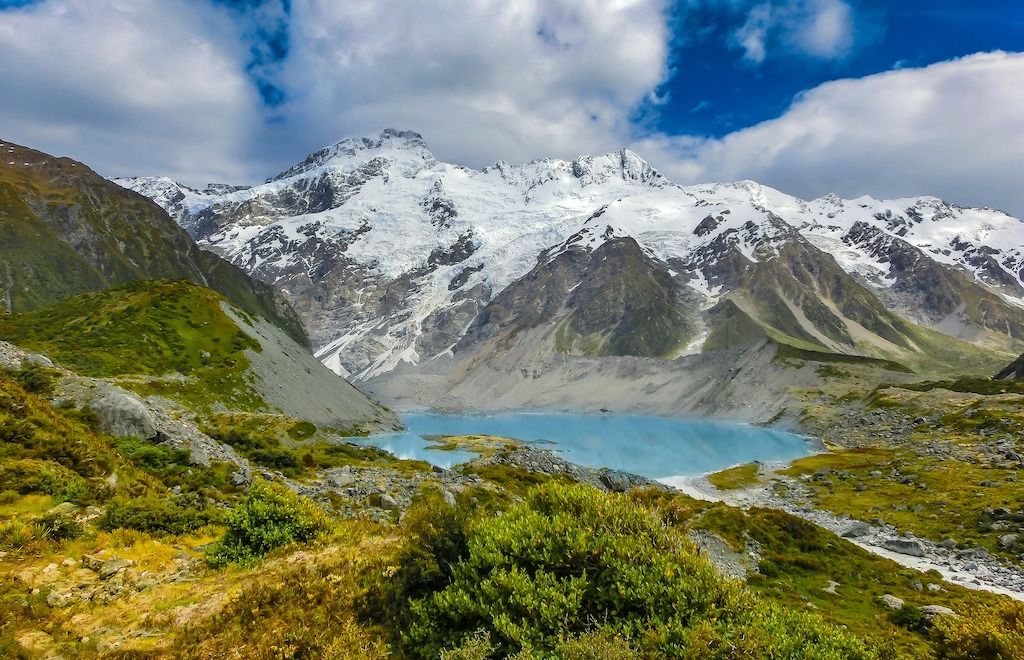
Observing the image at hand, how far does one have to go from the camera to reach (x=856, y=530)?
158 feet

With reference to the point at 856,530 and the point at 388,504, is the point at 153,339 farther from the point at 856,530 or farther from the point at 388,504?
the point at 856,530

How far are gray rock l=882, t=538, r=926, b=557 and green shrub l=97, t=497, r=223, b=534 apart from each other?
46.8 m

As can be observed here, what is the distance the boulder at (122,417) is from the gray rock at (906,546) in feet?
165

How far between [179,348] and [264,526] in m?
77.4

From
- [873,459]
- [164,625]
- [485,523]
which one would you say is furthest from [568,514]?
[873,459]

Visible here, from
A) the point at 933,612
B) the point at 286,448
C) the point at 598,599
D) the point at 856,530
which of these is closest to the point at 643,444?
the point at 856,530

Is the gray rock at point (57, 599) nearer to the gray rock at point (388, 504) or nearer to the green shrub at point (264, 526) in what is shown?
the green shrub at point (264, 526)

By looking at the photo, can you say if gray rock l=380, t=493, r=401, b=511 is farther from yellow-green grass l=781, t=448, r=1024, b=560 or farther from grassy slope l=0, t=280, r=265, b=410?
grassy slope l=0, t=280, r=265, b=410

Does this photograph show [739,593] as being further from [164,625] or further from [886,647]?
[164,625]

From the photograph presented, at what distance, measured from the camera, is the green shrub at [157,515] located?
53.2 feet

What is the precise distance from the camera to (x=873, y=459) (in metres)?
86.1

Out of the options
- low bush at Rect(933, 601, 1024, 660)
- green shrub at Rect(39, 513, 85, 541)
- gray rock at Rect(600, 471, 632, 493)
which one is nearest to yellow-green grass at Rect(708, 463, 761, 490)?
gray rock at Rect(600, 471, 632, 493)

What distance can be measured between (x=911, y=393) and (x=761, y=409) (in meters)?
49.7

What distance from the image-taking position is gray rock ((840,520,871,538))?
155 ft
